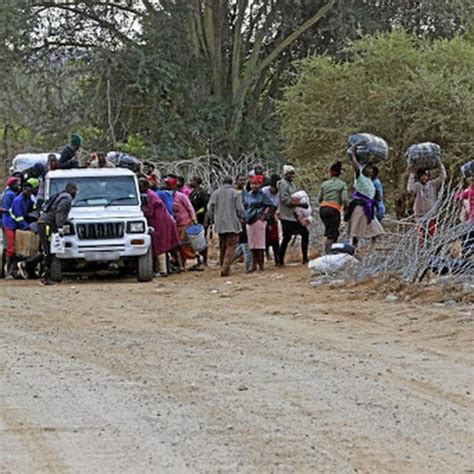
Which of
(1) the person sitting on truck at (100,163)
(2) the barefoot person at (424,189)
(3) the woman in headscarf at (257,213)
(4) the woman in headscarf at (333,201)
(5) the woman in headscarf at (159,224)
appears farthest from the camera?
(1) the person sitting on truck at (100,163)

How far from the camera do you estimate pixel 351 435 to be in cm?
802

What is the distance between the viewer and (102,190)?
68.3ft

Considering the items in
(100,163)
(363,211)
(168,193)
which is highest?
(100,163)

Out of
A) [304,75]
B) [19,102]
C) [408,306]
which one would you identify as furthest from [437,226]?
[19,102]

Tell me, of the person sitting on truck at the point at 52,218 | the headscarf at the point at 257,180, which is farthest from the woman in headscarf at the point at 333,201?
the person sitting on truck at the point at 52,218

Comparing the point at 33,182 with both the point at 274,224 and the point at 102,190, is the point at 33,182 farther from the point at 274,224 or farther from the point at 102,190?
the point at 274,224

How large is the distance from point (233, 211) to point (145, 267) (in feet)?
5.51

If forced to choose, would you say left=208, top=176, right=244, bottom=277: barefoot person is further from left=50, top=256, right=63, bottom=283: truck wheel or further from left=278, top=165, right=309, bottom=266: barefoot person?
left=50, top=256, right=63, bottom=283: truck wheel

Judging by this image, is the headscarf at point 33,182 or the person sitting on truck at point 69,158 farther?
the person sitting on truck at point 69,158

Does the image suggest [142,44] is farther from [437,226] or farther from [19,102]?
[437,226]

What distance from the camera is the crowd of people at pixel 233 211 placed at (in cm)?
1870

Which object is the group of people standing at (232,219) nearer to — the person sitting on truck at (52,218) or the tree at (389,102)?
the person sitting on truck at (52,218)

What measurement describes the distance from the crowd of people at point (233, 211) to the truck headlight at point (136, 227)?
30.0 inches

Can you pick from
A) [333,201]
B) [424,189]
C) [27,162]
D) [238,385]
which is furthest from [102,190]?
[238,385]
